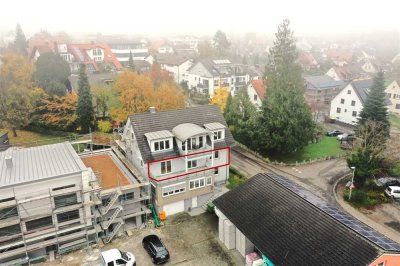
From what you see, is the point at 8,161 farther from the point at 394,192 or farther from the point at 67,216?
the point at 394,192

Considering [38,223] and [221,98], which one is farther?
[221,98]

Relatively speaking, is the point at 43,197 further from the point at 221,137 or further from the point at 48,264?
the point at 221,137

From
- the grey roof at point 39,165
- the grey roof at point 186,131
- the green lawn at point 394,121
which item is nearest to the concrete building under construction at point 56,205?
the grey roof at point 39,165

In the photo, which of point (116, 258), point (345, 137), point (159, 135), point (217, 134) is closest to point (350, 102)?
point (345, 137)

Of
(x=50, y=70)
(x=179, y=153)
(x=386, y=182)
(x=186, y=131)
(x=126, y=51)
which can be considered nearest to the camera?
(x=186, y=131)

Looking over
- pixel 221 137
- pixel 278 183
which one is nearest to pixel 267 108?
pixel 221 137

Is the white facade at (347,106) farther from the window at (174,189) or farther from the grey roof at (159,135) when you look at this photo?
the grey roof at (159,135)

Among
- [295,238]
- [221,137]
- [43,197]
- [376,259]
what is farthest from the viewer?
[221,137]
